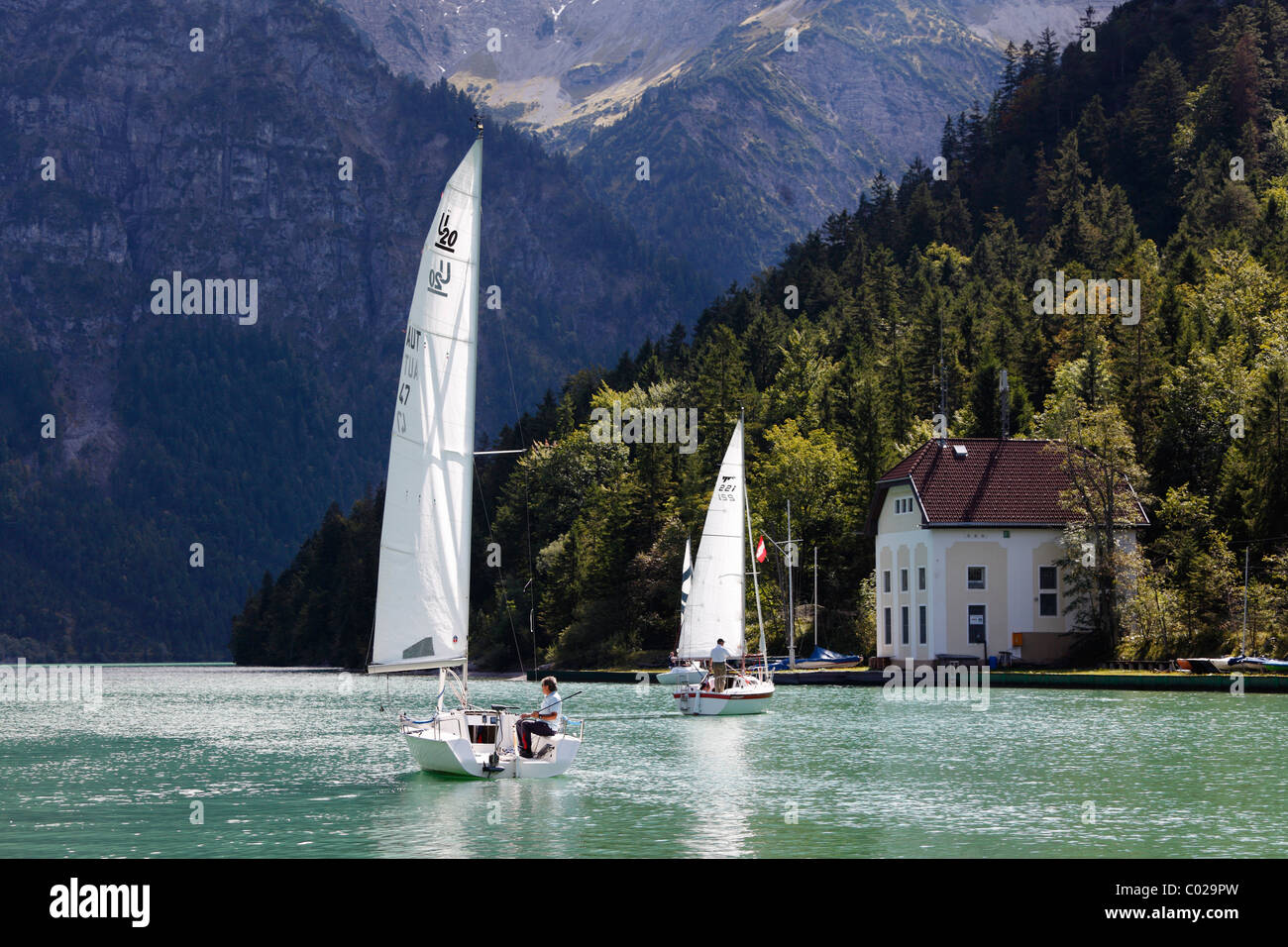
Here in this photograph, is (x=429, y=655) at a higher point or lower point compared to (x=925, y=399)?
lower

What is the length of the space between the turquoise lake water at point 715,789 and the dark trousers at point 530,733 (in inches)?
41.5

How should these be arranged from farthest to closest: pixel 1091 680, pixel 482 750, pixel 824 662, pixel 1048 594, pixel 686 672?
pixel 824 662, pixel 1048 594, pixel 686 672, pixel 1091 680, pixel 482 750

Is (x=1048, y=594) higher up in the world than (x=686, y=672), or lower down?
higher up

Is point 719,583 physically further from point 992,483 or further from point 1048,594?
point 992,483

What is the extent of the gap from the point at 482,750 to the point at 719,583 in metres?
40.4

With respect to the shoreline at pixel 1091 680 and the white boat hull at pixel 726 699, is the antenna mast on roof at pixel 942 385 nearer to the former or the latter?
the shoreline at pixel 1091 680

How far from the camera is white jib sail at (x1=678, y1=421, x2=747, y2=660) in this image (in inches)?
3184

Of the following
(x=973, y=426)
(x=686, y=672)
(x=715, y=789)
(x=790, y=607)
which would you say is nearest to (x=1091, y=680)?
(x=686, y=672)

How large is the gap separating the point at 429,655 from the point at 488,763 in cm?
452

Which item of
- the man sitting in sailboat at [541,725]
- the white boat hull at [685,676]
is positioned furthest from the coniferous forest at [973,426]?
the man sitting in sailboat at [541,725]

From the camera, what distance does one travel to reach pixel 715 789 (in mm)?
42750

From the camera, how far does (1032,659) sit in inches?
4109
